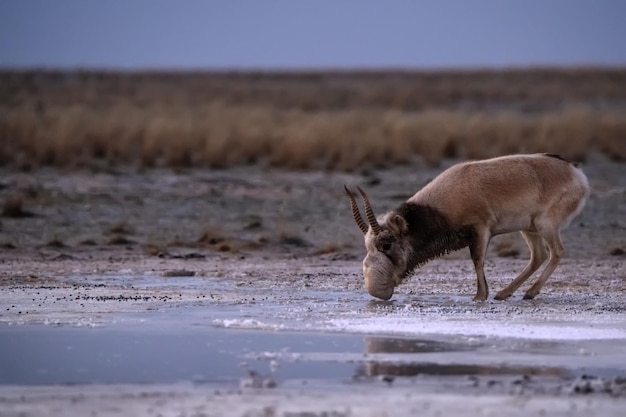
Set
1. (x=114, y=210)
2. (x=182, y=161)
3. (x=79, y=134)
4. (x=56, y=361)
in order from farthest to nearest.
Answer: (x=79, y=134)
(x=182, y=161)
(x=114, y=210)
(x=56, y=361)

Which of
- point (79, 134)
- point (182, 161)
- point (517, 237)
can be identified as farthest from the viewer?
point (79, 134)

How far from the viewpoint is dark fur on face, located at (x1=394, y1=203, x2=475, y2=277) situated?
13203 millimetres

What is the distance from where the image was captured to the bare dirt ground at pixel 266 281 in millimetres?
7988

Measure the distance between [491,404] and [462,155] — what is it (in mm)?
24792

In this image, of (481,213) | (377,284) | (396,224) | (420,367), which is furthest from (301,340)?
(481,213)

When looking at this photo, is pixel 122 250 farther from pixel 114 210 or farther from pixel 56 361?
pixel 56 361

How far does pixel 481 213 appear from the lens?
1325cm

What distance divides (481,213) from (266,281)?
2.76 metres

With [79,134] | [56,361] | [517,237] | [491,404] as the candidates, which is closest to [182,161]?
[79,134]

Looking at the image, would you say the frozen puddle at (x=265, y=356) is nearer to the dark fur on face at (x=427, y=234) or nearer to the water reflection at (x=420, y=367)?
the water reflection at (x=420, y=367)

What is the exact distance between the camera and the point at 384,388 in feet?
27.3

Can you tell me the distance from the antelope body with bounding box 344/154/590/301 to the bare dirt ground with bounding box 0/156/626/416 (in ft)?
1.48

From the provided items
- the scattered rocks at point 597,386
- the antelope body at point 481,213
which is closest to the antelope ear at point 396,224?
the antelope body at point 481,213

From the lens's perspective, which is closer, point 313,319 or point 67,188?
point 313,319
